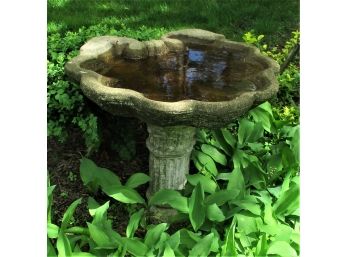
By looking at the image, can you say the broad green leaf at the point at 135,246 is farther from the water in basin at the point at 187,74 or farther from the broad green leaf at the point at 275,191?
the broad green leaf at the point at 275,191

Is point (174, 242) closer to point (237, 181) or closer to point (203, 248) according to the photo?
point (203, 248)

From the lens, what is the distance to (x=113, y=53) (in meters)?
3.50

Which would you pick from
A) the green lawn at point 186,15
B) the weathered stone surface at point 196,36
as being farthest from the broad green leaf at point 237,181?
the green lawn at point 186,15

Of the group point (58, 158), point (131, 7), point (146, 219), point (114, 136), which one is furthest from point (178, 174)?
point (131, 7)

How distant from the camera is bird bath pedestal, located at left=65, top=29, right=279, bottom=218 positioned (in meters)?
2.62

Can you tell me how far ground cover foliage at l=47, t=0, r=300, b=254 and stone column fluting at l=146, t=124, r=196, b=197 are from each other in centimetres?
11

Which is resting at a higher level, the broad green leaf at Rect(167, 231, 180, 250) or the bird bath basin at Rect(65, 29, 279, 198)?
the bird bath basin at Rect(65, 29, 279, 198)

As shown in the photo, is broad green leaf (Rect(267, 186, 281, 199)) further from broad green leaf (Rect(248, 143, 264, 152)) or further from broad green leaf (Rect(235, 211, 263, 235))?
broad green leaf (Rect(248, 143, 264, 152))

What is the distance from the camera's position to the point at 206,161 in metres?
3.48

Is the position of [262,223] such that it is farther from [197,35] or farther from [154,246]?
[197,35]

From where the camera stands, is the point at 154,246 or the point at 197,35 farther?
the point at 197,35

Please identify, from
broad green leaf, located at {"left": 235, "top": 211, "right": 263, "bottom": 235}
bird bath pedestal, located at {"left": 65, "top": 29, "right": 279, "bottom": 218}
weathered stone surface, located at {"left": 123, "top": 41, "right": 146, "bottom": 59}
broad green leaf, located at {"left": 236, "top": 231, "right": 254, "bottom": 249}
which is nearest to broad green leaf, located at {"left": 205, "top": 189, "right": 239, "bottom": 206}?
broad green leaf, located at {"left": 235, "top": 211, "right": 263, "bottom": 235}

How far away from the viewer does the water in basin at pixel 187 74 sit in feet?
10.4

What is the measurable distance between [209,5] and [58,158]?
308 centimetres
